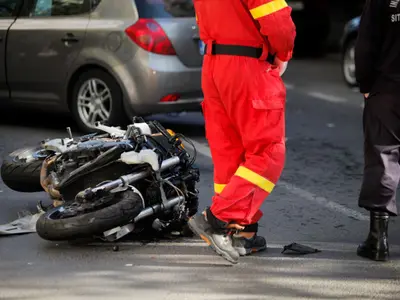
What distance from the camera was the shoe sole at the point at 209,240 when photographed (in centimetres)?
527

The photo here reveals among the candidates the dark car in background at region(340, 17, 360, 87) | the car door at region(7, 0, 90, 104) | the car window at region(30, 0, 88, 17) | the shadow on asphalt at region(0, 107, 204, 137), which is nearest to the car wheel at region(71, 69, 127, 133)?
the car door at region(7, 0, 90, 104)

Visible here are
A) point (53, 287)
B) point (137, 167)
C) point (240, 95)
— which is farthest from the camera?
point (137, 167)

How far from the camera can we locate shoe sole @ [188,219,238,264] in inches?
207

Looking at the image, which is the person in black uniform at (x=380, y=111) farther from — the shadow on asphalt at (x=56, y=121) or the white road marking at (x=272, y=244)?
the shadow on asphalt at (x=56, y=121)

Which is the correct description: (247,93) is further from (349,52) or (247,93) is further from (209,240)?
(349,52)

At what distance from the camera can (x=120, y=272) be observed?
513 centimetres

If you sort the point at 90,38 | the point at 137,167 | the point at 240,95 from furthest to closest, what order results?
the point at 90,38
the point at 137,167
the point at 240,95

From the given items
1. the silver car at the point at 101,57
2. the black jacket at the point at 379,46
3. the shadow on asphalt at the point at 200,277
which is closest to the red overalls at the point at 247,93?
the shadow on asphalt at the point at 200,277

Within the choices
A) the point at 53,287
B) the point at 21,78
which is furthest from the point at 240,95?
the point at 21,78

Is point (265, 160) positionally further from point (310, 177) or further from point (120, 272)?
point (310, 177)

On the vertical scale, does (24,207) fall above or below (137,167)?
below

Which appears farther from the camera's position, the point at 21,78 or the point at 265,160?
the point at 21,78

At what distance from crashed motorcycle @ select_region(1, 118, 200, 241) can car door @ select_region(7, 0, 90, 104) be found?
305cm

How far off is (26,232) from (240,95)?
1.67 meters
